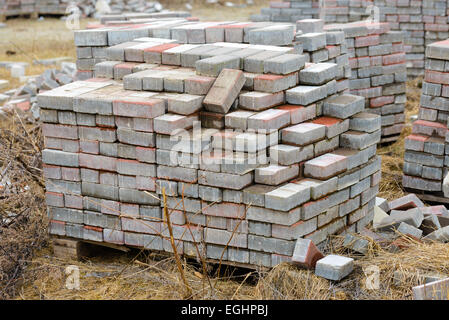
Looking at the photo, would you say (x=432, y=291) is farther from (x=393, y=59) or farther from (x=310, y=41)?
(x=393, y=59)

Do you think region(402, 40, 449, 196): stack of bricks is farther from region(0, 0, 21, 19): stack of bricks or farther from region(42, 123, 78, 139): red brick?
region(0, 0, 21, 19): stack of bricks

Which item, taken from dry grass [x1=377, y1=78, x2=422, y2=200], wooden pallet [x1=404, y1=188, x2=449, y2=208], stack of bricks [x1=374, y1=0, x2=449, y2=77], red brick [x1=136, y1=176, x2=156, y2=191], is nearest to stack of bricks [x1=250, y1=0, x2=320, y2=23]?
stack of bricks [x1=374, y1=0, x2=449, y2=77]

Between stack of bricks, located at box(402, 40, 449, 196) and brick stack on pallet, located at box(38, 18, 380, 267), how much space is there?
1.67 metres

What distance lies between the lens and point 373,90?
985cm

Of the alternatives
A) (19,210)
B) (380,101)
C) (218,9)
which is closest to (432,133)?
(380,101)

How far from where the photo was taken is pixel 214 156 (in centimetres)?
557

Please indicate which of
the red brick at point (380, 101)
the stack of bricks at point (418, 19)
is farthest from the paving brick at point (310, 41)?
the stack of bricks at point (418, 19)

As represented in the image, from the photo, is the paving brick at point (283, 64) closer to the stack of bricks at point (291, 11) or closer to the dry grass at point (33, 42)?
the stack of bricks at point (291, 11)

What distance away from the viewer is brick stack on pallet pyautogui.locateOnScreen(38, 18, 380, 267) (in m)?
5.57

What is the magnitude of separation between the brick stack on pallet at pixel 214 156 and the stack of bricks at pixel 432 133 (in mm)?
1671

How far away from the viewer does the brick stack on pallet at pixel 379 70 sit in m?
9.62
